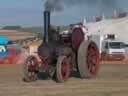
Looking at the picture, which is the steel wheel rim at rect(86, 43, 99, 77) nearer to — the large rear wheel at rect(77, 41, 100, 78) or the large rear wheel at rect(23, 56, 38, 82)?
the large rear wheel at rect(77, 41, 100, 78)

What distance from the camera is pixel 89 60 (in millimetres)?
16703

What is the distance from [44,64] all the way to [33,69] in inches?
22.6

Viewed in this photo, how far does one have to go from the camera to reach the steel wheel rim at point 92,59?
16703 millimetres

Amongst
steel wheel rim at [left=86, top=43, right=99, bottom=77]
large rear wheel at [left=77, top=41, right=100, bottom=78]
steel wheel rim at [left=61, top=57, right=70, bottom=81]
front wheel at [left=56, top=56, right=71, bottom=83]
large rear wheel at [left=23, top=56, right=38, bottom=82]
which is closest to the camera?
front wheel at [left=56, top=56, right=71, bottom=83]

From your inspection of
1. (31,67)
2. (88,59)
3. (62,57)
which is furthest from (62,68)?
(88,59)

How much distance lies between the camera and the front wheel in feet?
49.1

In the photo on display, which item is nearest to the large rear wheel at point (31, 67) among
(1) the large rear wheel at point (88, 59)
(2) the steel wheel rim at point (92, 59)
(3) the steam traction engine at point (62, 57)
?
(3) the steam traction engine at point (62, 57)

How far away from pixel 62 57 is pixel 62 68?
0.37 m

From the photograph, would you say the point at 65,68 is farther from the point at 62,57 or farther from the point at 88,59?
the point at 88,59

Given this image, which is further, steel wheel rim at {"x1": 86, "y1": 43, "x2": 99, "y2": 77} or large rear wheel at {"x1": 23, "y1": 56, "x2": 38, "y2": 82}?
steel wheel rim at {"x1": 86, "y1": 43, "x2": 99, "y2": 77}

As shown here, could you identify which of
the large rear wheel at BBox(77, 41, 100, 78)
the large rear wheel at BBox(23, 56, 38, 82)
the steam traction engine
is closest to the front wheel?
the steam traction engine

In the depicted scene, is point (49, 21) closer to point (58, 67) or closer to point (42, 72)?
point (58, 67)

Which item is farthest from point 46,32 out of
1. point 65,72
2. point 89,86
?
point 89,86

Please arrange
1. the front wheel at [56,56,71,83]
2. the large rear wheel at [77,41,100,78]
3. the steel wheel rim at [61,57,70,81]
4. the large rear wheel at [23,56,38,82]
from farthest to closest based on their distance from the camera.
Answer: the large rear wheel at [77,41,100,78], the large rear wheel at [23,56,38,82], the steel wheel rim at [61,57,70,81], the front wheel at [56,56,71,83]
